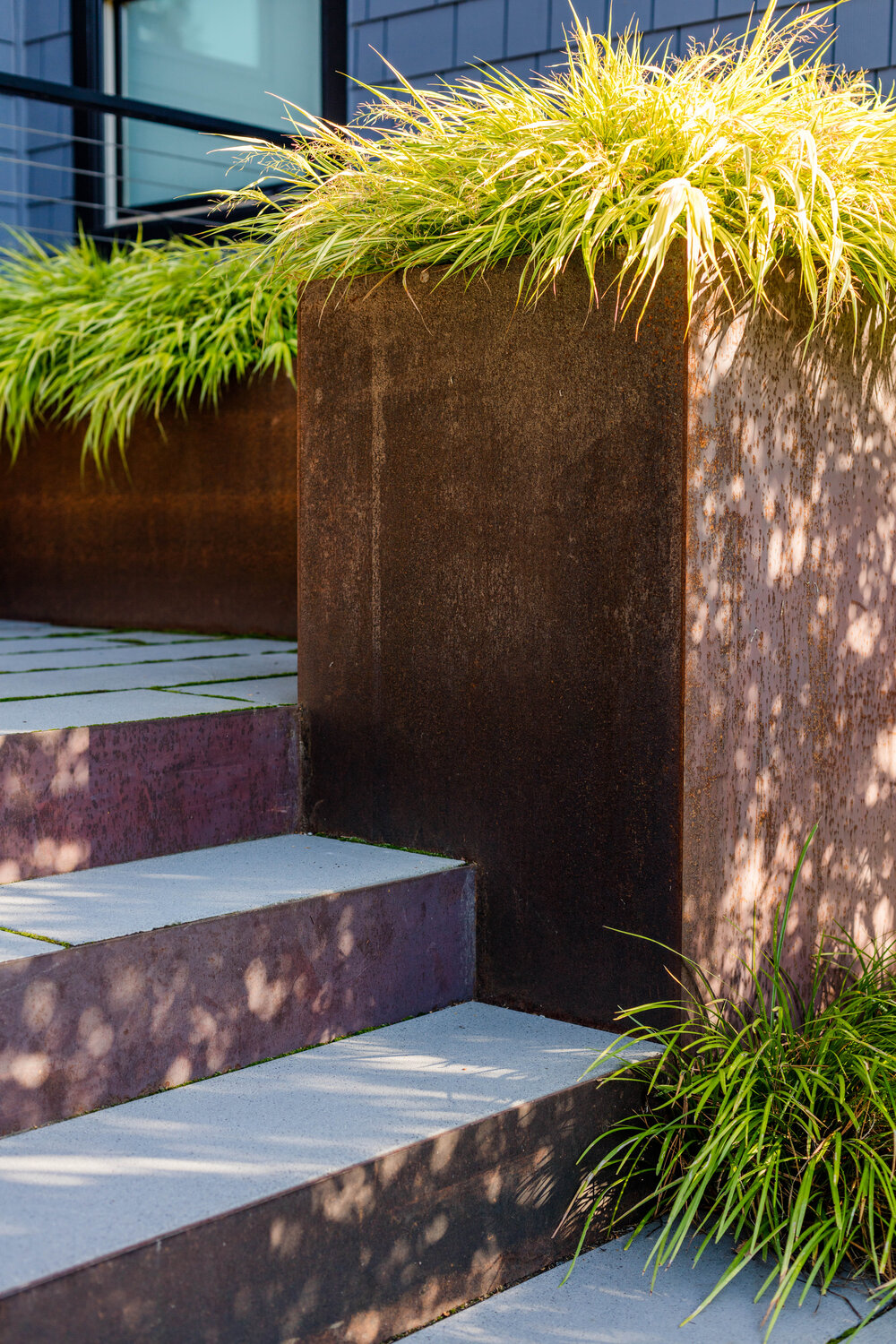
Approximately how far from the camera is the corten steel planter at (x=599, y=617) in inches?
81.6

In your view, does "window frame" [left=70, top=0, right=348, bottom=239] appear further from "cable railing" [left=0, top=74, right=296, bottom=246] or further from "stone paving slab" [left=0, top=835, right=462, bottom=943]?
"stone paving slab" [left=0, top=835, right=462, bottom=943]

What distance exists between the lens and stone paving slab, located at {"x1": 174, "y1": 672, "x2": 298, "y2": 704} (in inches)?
105

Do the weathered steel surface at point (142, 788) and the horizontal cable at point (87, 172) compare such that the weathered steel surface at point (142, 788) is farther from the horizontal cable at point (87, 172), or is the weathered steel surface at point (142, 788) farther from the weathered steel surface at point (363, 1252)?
the horizontal cable at point (87, 172)

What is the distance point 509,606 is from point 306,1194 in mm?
1071

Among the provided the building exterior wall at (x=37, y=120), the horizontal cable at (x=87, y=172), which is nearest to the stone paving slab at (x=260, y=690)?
the horizontal cable at (x=87, y=172)

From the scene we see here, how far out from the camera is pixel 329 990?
210cm

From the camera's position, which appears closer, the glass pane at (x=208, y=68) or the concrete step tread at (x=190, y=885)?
the concrete step tread at (x=190, y=885)

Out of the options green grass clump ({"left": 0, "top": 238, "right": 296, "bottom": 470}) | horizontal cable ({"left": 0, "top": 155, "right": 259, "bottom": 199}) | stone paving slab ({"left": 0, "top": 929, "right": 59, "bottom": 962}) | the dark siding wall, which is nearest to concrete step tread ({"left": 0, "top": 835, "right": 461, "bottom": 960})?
stone paving slab ({"left": 0, "top": 929, "right": 59, "bottom": 962})

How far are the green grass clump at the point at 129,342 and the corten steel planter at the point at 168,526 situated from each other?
0.08 metres

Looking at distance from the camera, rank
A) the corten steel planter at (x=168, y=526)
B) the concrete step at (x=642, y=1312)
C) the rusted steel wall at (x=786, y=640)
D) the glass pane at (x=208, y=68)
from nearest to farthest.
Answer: the concrete step at (x=642, y=1312) < the rusted steel wall at (x=786, y=640) < the corten steel planter at (x=168, y=526) < the glass pane at (x=208, y=68)

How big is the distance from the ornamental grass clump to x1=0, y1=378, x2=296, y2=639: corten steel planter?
2.18 metres

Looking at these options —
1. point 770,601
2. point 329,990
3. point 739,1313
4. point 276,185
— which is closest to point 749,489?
point 770,601

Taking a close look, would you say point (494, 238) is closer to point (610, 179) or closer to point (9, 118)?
point (610, 179)

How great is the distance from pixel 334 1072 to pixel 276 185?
5.51 m
